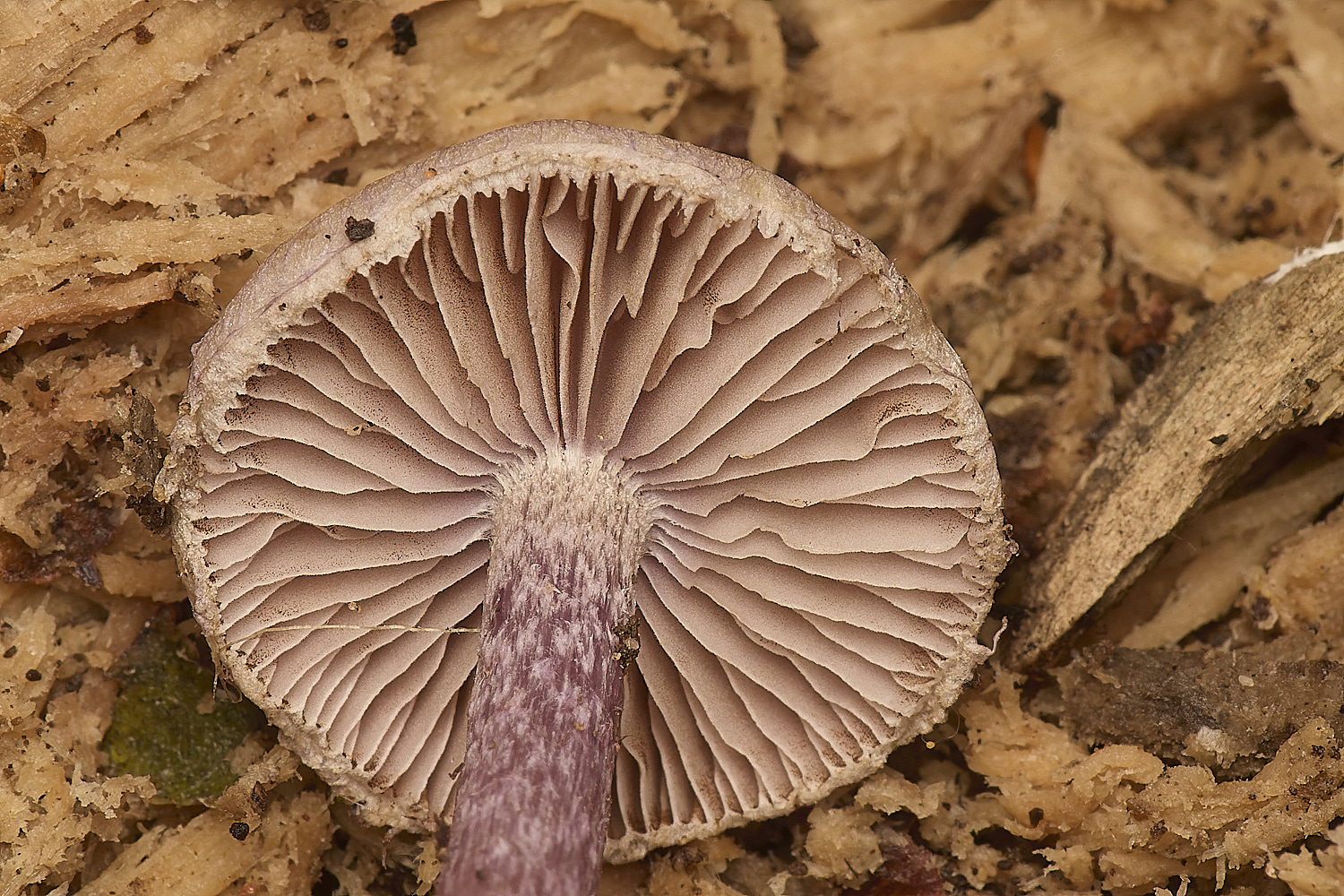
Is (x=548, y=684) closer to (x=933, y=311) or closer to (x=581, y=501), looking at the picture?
(x=581, y=501)

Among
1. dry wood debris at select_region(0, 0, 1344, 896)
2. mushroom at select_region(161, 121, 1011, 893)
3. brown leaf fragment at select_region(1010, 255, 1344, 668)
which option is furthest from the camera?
brown leaf fragment at select_region(1010, 255, 1344, 668)

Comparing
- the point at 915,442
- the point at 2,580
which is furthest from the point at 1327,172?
the point at 2,580

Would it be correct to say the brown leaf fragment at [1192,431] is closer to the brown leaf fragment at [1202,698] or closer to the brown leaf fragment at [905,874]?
the brown leaf fragment at [1202,698]

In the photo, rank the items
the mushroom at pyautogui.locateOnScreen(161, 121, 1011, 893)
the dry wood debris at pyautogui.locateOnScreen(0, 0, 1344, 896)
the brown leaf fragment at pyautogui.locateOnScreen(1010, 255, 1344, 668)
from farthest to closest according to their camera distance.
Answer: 1. the brown leaf fragment at pyautogui.locateOnScreen(1010, 255, 1344, 668)
2. the dry wood debris at pyautogui.locateOnScreen(0, 0, 1344, 896)
3. the mushroom at pyautogui.locateOnScreen(161, 121, 1011, 893)

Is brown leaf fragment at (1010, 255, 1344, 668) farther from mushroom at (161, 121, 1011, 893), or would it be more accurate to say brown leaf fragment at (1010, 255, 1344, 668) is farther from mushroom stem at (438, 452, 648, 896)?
mushroom stem at (438, 452, 648, 896)

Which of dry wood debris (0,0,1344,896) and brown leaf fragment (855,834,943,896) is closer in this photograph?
dry wood debris (0,0,1344,896)

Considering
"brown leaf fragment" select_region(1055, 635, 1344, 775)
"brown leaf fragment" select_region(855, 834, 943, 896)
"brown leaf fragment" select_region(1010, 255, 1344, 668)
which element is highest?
"brown leaf fragment" select_region(1010, 255, 1344, 668)

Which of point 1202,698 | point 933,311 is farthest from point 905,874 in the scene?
point 933,311

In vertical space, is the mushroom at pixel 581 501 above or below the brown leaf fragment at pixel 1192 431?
below

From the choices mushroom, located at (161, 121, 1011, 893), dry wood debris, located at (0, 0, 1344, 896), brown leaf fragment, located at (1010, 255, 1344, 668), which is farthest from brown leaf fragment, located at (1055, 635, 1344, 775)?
mushroom, located at (161, 121, 1011, 893)

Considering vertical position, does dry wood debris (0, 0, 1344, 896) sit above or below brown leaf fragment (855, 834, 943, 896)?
above

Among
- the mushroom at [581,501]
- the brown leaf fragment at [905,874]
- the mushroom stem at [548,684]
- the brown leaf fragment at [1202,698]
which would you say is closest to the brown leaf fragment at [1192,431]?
the brown leaf fragment at [1202,698]
